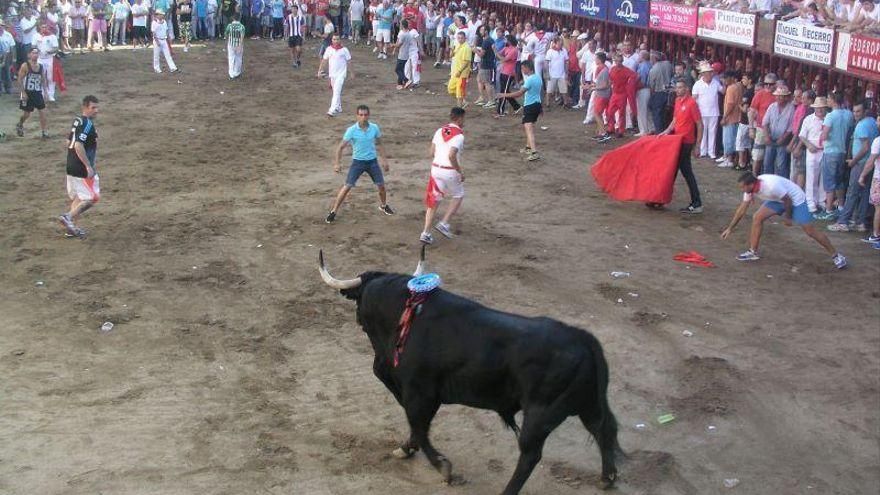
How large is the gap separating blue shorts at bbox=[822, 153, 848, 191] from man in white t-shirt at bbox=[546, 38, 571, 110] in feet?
31.4

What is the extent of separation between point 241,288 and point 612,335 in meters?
4.28

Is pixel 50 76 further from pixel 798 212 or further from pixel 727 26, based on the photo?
pixel 798 212

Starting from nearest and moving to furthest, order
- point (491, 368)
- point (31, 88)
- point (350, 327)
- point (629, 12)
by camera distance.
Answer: point (491, 368), point (350, 327), point (31, 88), point (629, 12)

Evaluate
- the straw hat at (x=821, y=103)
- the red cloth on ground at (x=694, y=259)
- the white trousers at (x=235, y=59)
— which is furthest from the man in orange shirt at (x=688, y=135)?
the white trousers at (x=235, y=59)

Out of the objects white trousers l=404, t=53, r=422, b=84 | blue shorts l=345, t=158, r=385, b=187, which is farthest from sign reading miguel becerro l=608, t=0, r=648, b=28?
blue shorts l=345, t=158, r=385, b=187

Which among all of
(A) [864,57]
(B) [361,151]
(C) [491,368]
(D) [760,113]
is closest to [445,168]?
(B) [361,151]

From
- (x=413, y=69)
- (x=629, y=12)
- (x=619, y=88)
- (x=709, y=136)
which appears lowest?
(x=709, y=136)

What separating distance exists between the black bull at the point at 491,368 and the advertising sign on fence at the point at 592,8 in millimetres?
19482

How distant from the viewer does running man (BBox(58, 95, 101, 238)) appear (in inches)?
543

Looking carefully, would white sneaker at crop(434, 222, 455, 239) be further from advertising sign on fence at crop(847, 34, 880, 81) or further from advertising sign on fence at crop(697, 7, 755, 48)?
advertising sign on fence at crop(697, 7, 755, 48)

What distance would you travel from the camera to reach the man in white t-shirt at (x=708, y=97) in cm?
1886

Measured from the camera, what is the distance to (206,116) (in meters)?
22.9

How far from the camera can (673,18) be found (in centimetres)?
2280

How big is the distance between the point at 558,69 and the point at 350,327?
14523 millimetres
